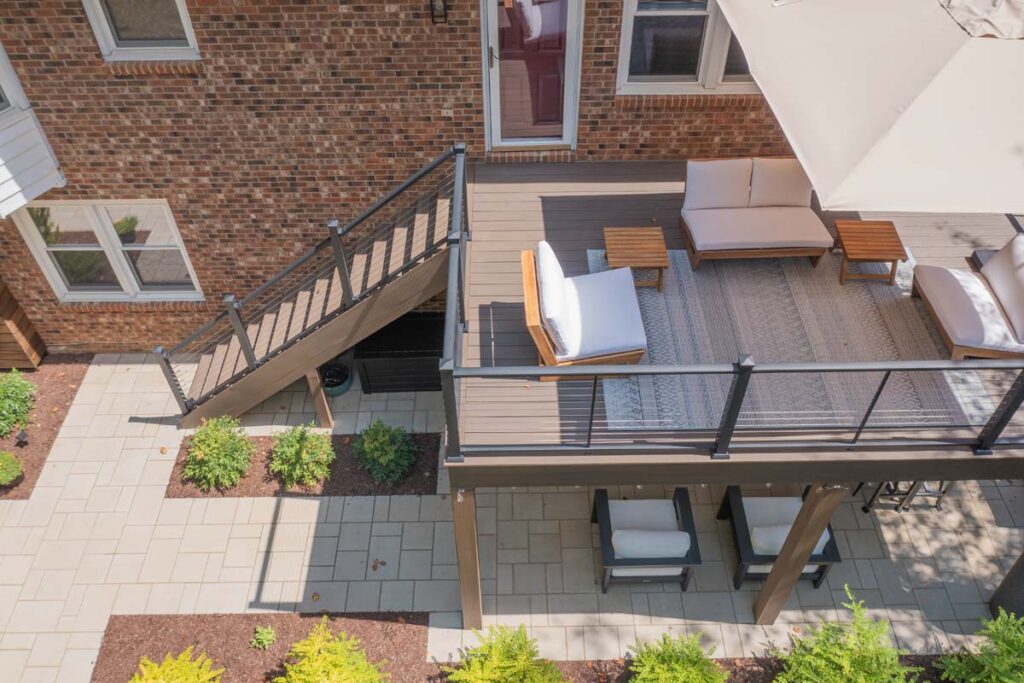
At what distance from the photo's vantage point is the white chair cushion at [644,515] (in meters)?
7.71

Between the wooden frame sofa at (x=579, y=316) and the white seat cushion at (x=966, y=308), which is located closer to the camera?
the wooden frame sofa at (x=579, y=316)

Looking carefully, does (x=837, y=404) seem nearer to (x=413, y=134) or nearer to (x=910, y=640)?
(x=910, y=640)

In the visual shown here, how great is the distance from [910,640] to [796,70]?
5.59 m

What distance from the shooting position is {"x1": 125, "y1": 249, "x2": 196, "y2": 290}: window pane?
959 centimetres

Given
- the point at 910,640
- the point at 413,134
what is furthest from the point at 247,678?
the point at 910,640

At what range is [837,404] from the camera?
6207 mm

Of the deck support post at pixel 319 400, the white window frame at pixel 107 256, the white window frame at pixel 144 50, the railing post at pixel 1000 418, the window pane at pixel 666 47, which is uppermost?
the window pane at pixel 666 47

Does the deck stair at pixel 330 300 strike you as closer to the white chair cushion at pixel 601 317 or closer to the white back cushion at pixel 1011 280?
the white chair cushion at pixel 601 317

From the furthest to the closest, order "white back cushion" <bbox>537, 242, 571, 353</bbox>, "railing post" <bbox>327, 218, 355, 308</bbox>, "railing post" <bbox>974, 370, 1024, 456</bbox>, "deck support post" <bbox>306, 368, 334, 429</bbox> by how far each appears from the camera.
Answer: "deck support post" <bbox>306, 368, 334, 429</bbox> → "railing post" <bbox>327, 218, 355, 308</bbox> → "white back cushion" <bbox>537, 242, 571, 353</bbox> → "railing post" <bbox>974, 370, 1024, 456</bbox>

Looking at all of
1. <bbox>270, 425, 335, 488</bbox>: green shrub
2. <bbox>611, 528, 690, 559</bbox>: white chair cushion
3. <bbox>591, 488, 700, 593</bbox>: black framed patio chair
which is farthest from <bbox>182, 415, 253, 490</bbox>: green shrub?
<bbox>611, 528, 690, 559</bbox>: white chair cushion

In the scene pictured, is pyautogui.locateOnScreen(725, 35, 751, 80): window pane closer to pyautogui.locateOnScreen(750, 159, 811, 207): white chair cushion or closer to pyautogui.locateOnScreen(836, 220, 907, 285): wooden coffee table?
pyautogui.locateOnScreen(750, 159, 811, 207): white chair cushion

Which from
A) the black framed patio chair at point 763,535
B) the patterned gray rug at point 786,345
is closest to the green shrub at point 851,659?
the black framed patio chair at point 763,535

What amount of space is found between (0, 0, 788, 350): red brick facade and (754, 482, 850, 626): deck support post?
14.0 feet

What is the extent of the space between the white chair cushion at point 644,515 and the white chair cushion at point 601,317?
2.14 meters
